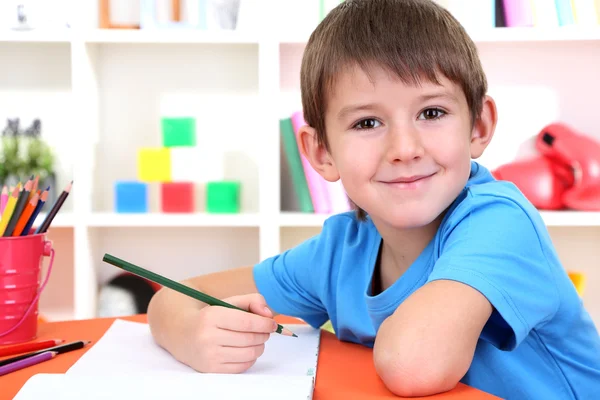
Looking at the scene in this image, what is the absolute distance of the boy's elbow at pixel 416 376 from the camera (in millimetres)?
608

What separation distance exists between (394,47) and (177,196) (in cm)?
130

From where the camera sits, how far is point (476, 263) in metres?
0.68

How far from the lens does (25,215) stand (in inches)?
33.6

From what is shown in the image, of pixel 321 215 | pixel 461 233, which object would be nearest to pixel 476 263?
pixel 461 233

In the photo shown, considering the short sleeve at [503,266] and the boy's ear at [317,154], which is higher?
the boy's ear at [317,154]

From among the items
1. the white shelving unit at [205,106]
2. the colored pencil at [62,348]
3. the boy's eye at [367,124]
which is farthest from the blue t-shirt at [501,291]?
the white shelving unit at [205,106]

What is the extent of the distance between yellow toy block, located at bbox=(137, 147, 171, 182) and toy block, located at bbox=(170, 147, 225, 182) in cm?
2

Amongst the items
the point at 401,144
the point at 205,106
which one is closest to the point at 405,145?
the point at 401,144

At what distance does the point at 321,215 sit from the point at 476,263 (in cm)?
125

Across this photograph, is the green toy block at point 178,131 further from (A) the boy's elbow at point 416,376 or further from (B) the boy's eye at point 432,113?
(A) the boy's elbow at point 416,376

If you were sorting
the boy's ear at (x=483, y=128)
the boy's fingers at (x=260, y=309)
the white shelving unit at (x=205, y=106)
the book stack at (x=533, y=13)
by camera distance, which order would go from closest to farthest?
the boy's fingers at (x=260, y=309) → the boy's ear at (x=483, y=128) → the book stack at (x=533, y=13) → the white shelving unit at (x=205, y=106)

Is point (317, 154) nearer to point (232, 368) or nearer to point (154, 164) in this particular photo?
point (232, 368)

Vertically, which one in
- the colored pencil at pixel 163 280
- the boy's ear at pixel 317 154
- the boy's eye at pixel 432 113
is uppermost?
the boy's eye at pixel 432 113

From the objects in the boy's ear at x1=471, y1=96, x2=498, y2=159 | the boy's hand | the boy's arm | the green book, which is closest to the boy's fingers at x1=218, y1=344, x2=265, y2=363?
the boy's hand
